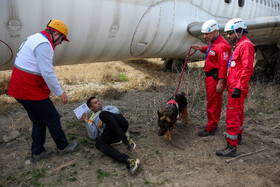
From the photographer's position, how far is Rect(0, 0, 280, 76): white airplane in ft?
11.7

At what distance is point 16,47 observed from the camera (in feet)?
12.0

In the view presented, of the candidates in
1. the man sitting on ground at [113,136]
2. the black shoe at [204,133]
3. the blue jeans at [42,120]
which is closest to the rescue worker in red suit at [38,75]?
the blue jeans at [42,120]

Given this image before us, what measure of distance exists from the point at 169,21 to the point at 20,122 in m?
3.92

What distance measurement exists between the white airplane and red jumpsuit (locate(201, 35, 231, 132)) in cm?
185

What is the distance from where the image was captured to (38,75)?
2.88 meters

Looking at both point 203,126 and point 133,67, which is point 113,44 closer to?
point 203,126

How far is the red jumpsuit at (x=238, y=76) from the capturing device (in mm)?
3125

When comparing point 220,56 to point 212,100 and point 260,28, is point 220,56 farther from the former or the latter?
point 260,28

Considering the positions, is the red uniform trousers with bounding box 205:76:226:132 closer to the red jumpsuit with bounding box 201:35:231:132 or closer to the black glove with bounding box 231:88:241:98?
the red jumpsuit with bounding box 201:35:231:132

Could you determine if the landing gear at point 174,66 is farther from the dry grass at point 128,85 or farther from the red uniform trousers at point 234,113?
the red uniform trousers at point 234,113

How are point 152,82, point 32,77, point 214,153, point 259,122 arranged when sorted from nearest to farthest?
point 32,77
point 214,153
point 259,122
point 152,82

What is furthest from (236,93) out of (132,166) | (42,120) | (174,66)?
(174,66)

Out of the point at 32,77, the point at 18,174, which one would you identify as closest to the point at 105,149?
the point at 18,174

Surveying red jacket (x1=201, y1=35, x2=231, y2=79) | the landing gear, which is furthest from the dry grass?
red jacket (x1=201, y1=35, x2=231, y2=79)
